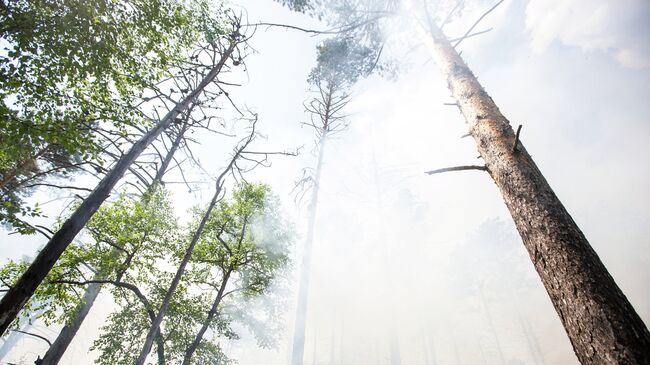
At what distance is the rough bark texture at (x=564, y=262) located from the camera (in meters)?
1.55

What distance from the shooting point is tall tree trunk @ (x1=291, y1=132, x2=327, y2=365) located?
8.98 meters

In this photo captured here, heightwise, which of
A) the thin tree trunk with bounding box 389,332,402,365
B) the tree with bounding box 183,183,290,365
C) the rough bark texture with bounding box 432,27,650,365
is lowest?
the rough bark texture with bounding box 432,27,650,365

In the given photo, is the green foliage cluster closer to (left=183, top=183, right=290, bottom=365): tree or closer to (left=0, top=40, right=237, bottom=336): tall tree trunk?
(left=183, top=183, right=290, bottom=365): tree

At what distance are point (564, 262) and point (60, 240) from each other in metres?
6.67

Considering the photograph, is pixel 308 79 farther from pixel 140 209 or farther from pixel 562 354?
pixel 562 354

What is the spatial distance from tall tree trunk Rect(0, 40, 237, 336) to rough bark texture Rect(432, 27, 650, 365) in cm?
634

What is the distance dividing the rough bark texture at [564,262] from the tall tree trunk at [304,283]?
322 inches

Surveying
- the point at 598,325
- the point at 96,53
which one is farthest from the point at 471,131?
the point at 96,53

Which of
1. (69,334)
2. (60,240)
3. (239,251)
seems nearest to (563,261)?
(60,240)

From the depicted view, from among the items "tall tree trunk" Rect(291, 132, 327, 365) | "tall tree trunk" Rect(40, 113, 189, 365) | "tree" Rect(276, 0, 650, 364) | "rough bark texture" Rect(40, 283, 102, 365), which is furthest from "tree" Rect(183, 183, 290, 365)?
"tree" Rect(276, 0, 650, 364)

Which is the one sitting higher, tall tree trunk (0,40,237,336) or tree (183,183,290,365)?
tree (183,183,290,365)

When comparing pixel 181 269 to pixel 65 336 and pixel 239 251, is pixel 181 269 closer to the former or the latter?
pixel 239 251

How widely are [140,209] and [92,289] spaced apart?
3.58 m

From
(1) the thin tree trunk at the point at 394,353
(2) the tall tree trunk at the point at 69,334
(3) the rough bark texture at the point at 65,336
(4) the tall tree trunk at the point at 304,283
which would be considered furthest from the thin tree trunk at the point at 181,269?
(1) the thin tree trunk at the point at 394,353
